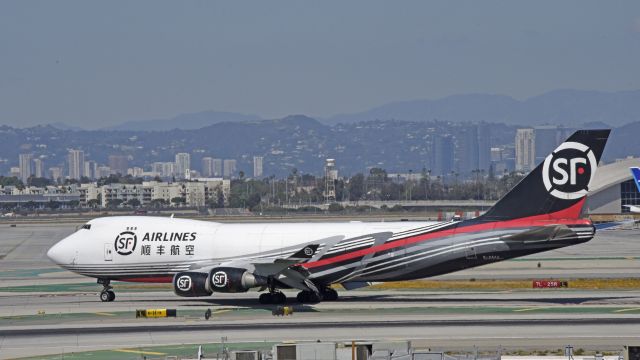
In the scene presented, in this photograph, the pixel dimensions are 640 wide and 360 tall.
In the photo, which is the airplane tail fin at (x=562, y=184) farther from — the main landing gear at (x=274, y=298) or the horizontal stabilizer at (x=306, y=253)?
the main landing gear at (x=274, y=298)

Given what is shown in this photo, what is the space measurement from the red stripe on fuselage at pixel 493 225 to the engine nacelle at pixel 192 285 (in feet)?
14.4

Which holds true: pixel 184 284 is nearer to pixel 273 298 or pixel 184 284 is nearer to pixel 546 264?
pixel 273 298

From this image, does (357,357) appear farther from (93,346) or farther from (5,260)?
(5,260)

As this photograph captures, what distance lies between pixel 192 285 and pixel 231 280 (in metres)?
1.67

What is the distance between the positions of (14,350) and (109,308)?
1176 cm

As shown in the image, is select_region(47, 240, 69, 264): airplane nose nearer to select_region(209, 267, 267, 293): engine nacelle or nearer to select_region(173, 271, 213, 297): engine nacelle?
select_region(173, 271, 213, 297): engine nacelle

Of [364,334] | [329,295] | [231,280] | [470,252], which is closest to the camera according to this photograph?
[364,334]

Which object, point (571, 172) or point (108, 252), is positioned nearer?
point (571, 172)

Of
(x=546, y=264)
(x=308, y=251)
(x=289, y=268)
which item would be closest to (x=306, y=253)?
(x=308, y=251)

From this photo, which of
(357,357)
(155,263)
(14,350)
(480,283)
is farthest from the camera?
(480,283)

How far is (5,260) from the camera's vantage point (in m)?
85.9

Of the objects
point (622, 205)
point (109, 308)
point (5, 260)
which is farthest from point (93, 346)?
point (622, 205)

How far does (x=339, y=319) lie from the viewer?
142 feet

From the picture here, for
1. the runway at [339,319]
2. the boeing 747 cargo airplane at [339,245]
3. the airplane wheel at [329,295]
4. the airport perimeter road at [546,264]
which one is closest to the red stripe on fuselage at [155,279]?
the boeing 747 cargo airplane at [339,245]
